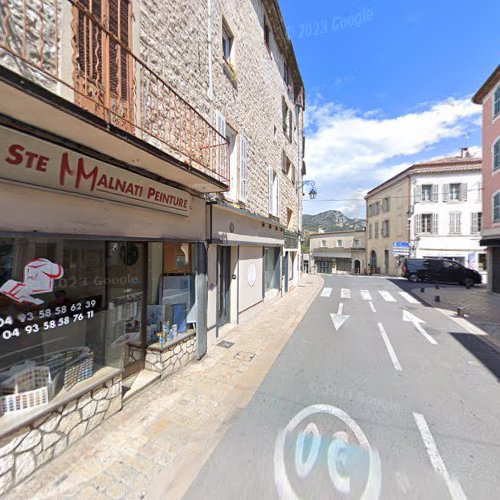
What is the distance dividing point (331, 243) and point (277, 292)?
3552cm

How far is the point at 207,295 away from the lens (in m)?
5.90

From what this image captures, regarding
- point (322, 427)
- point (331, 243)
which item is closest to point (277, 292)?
point (322, 427)

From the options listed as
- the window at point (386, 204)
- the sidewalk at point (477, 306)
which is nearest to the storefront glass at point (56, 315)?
the sidewalk at point (477, 306)

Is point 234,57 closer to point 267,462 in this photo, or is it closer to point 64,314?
point 64,314

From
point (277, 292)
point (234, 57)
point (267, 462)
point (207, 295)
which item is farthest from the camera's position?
point (277, 292)

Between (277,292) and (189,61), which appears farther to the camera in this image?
(277,292)

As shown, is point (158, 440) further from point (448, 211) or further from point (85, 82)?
point (448, 211)

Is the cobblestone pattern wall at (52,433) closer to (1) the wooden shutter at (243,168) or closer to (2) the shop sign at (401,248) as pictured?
(1) the wooden shutter at (243,168)

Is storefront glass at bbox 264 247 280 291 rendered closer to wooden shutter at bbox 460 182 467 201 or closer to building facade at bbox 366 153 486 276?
building facade at bbox 366 153 486 276

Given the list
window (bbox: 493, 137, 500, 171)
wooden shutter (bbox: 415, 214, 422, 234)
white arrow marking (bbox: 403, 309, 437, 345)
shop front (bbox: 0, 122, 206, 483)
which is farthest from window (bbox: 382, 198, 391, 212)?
shop front (bbox: 0, 122, 206, 483)

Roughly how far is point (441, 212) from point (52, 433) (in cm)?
3187

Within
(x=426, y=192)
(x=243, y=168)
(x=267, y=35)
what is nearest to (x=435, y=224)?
(x=426, y=192)

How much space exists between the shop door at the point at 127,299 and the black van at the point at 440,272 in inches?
847

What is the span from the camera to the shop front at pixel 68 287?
258cm
